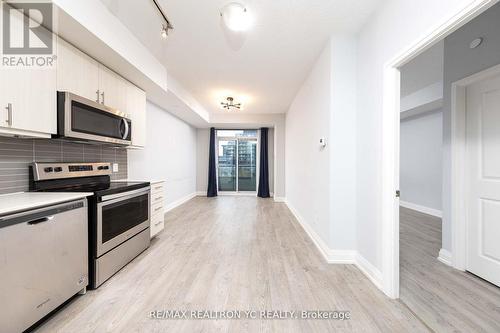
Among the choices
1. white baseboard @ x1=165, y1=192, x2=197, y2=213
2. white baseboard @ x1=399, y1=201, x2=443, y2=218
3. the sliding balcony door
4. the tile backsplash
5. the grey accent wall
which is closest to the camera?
the tile backsplash

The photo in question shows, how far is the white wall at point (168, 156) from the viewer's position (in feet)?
12.7

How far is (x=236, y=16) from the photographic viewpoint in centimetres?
204

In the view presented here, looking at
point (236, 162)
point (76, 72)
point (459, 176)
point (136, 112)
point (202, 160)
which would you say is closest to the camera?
point (76, 72)

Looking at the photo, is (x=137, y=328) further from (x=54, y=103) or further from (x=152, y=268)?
(x=54, y=103)

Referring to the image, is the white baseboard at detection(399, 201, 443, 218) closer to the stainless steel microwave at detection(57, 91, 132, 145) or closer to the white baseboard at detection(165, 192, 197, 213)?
the white baseboard at detection(165, 192, 197, 213)

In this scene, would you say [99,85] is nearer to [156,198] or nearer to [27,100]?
[27,100]

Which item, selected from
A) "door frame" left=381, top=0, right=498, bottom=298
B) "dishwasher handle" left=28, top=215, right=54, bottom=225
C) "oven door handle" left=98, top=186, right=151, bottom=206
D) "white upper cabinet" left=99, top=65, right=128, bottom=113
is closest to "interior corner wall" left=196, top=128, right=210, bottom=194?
"white upper cabinet" left=99, top=65, right=128, bottom=113

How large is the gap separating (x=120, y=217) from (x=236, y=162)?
17.7 feet

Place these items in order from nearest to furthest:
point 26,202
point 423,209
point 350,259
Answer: point 26,202 → point 350,259 → point 423,209

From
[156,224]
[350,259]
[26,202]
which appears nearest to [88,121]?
[26,202]

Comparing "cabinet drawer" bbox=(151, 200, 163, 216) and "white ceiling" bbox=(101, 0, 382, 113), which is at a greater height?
"white ceiling" bbox=(101, 0, 382, 113)

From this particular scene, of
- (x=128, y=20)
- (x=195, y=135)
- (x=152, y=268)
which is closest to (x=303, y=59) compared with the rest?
(x=128, y=20)

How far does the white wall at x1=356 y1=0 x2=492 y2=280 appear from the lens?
61.7 inches

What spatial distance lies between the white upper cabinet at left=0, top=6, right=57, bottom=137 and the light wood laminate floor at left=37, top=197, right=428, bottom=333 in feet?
4.77
